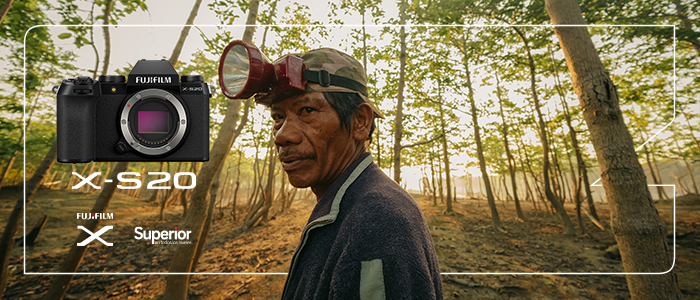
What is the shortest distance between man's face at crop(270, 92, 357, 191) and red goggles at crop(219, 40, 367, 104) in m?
0.07

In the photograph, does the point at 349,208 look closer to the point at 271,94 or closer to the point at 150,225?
the point at 271,94

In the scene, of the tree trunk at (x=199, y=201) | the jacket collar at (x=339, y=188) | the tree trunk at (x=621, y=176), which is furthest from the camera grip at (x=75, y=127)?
the tree trunk at (x=621, y=176)

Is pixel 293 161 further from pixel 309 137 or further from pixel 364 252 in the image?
pixel 364 252

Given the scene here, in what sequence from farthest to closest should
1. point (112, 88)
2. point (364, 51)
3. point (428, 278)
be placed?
point (364, 51)
point (112, 88)
point (428, 278)

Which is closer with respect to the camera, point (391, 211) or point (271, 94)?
point (391, 211)

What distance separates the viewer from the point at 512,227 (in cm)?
1130

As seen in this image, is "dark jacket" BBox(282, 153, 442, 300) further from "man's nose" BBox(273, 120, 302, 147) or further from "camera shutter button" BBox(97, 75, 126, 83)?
"camera shutter button" BBox(97, 75, 126, 83)

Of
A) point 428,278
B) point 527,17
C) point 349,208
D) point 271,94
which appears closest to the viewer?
point 428,278

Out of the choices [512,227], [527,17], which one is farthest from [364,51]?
[512,227]

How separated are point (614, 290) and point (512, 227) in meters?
6.85

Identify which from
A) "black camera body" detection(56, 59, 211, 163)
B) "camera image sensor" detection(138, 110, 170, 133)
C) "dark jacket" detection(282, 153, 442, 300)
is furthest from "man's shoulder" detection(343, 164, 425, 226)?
"camera image sensor" detection(138, 110, 170, 133)

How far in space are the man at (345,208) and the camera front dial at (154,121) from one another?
1.00 metres

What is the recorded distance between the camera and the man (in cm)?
65

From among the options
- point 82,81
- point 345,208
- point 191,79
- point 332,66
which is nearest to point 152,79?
point 191,79
